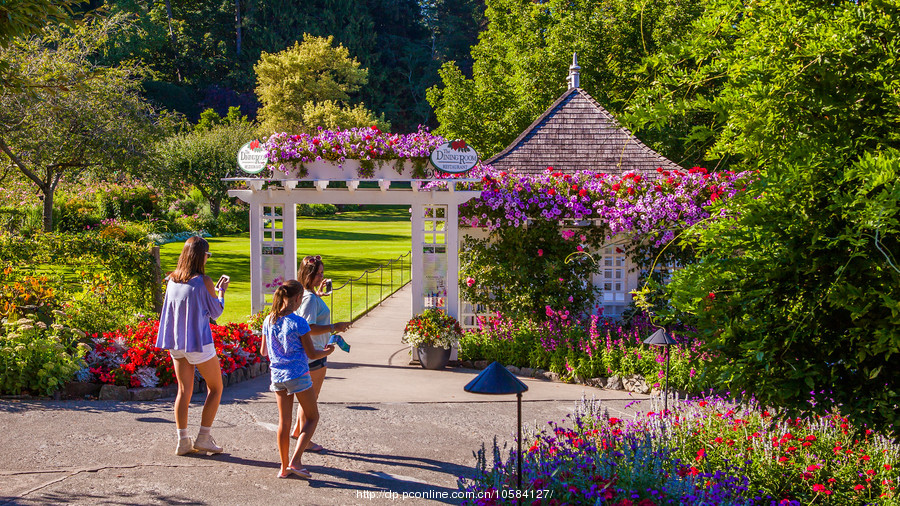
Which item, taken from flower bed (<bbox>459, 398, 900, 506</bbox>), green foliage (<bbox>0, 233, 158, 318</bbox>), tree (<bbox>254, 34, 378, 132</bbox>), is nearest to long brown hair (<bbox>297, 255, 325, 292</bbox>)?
flower bed (<bbox>459, 398, 900, 506</bbox>)

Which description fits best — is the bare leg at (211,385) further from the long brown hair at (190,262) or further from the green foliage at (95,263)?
the green foliage at (95,263)

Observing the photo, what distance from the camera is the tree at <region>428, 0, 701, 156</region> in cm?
2011

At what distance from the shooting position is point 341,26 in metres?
58.2

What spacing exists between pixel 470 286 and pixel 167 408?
197 inches

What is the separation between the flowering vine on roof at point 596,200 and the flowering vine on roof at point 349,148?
1.32 m

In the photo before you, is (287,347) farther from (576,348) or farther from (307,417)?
(576,348)

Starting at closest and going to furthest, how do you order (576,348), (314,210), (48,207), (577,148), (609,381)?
(609,381)
(576,348)
(577,148)
(48,207)
(314,210)

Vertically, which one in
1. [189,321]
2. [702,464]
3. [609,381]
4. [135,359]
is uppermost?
[189,321]

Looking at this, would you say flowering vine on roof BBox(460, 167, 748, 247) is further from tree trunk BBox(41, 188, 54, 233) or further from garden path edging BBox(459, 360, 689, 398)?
tree trunk BBox(41, 188, 54, 233)

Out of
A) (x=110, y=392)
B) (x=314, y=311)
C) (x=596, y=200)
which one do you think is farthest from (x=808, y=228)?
(x=596, y=200)

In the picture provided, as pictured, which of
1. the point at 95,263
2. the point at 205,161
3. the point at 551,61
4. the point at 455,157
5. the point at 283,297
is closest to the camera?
the point at 283,297

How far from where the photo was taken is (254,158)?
Answer: 10.2 meters

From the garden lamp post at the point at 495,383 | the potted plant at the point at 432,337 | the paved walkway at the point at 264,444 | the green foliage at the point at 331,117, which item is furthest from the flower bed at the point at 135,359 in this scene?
the green foliage at the point at 331,117

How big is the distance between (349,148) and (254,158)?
1.27m
